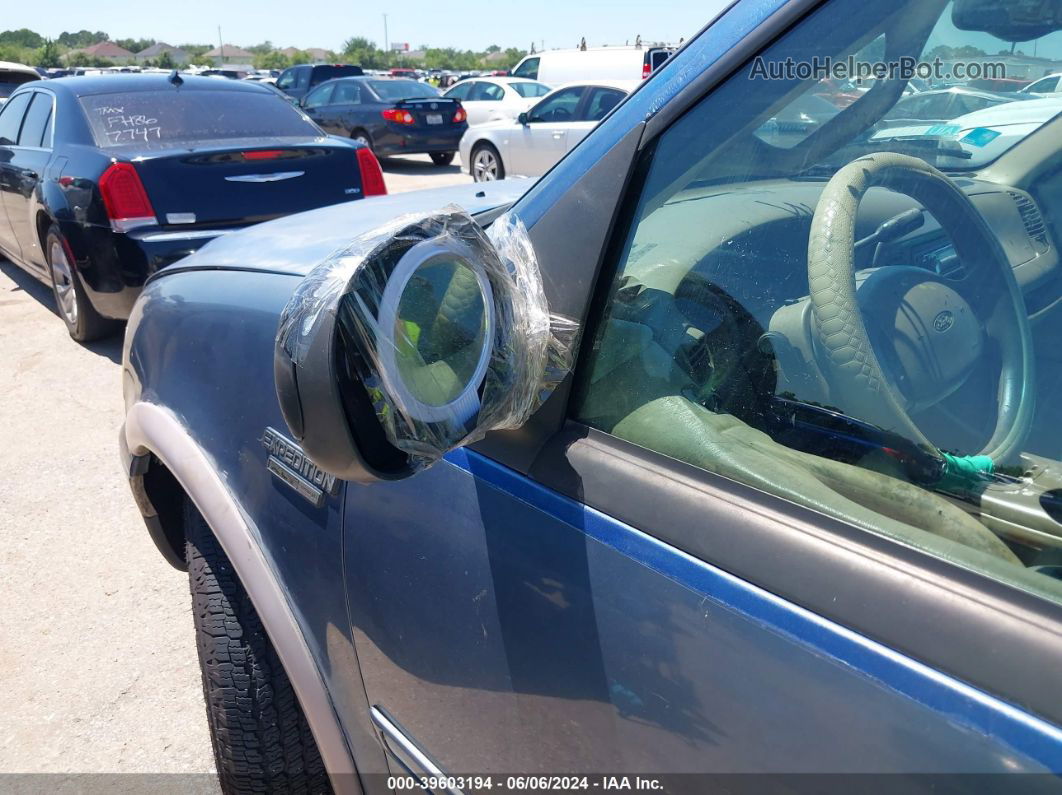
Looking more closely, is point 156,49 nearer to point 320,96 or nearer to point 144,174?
point 320,96

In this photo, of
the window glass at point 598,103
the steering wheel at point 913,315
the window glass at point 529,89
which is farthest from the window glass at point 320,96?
the steering wheel at point 913,315

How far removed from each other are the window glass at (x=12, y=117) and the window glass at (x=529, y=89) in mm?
9870

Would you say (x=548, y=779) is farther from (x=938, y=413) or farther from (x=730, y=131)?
(x=730, y=131)

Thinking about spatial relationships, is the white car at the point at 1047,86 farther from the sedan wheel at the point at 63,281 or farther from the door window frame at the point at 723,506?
the sedan wheel at the point at 63,281

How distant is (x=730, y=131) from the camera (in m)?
1.25

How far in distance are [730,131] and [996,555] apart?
2.18 ft

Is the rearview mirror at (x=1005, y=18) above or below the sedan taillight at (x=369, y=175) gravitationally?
above

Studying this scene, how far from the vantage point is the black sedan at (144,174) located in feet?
16.5

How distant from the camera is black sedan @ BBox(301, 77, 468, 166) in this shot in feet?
47.8

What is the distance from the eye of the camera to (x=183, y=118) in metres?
5.58

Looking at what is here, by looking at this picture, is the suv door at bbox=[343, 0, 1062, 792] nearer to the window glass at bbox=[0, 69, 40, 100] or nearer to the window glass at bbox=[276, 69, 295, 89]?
the window glass at bbox=[0, 69, 40, 100]

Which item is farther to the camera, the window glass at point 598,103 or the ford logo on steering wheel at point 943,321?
the window glass at point 598,103

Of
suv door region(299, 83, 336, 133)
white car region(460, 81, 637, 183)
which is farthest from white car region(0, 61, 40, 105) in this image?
white car region(460, 81, 637, 183)

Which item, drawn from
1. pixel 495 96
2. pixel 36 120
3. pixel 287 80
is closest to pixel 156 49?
pixel 287 80
